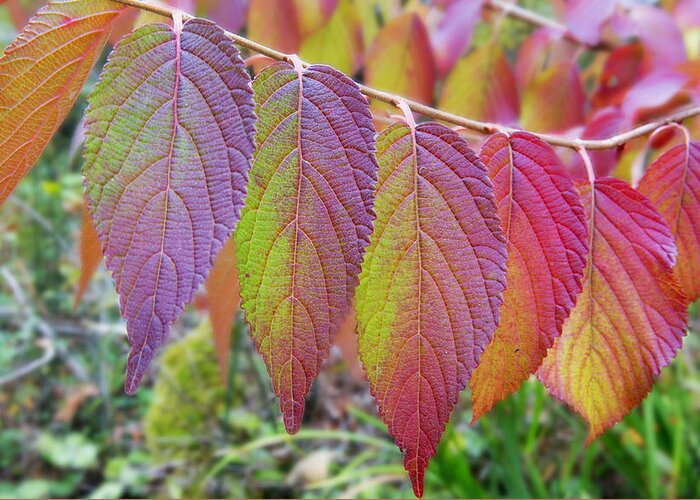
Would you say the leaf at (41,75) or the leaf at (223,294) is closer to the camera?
the leaf at (41,75)

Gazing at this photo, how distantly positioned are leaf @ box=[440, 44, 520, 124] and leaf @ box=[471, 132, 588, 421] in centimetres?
54

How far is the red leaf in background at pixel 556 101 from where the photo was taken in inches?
36.0

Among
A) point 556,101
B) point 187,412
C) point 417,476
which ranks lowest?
point 417,476

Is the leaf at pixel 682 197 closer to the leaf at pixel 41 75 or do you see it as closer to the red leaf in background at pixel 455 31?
the leaf at pixel 41 75

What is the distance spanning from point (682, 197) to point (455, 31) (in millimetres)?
546

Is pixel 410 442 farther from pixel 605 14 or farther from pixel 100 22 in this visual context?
pixel 605 14

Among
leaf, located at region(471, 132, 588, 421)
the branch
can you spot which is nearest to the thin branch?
the branch

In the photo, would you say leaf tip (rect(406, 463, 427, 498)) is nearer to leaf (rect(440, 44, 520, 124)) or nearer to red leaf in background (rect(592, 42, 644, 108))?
leaf (rect(440, 44, 520, 124))

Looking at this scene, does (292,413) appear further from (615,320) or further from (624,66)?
(624,66)

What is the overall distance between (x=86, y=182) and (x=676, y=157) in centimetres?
39

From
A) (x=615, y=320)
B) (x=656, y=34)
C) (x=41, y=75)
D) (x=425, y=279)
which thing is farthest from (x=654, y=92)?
(x=41, y=75)

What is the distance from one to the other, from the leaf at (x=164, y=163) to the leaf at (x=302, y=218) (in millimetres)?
28

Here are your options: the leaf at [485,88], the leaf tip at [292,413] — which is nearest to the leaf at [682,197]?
the leaf tip at [292,413]

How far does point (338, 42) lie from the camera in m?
0.94
